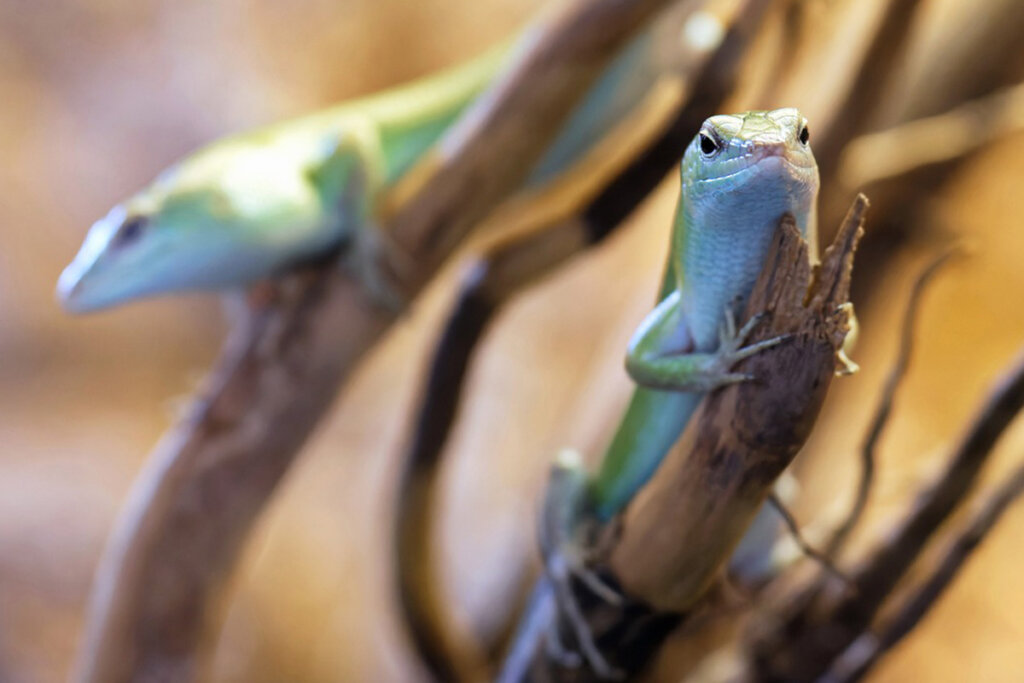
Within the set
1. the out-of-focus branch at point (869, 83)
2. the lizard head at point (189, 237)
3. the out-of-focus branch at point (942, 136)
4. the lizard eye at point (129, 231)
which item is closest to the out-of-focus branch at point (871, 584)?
the out-of-focus branch at point (869, 83)

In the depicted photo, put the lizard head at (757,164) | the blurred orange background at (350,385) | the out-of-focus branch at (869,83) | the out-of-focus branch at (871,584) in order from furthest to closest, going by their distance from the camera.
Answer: the blurred orange background at (350,385), the out-of-focus branch at (869,83), the out-of-focus branch at (871,584), the lizard head at (757,164)

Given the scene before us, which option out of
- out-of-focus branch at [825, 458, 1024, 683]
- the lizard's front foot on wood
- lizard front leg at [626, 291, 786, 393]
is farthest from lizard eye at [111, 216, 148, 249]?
out-of-focus branch at [825, 458, 1024, 683]

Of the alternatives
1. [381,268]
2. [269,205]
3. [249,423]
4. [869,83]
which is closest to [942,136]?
[869,83]

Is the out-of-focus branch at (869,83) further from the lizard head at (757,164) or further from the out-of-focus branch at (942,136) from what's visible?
the lizard head at (757,164)

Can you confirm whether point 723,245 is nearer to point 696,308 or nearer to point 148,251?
Answer: point 696,308

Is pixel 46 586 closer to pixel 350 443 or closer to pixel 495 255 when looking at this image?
pixel 350 443

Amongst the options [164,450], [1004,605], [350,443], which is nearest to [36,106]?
[350,443]

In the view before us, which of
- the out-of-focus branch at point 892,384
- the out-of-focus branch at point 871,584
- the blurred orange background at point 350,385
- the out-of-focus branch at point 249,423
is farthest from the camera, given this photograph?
the blurred orange background at point 350,385

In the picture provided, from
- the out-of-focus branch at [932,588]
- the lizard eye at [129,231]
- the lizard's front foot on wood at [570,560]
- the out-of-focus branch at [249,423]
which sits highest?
the lizard eye at [129,231]
